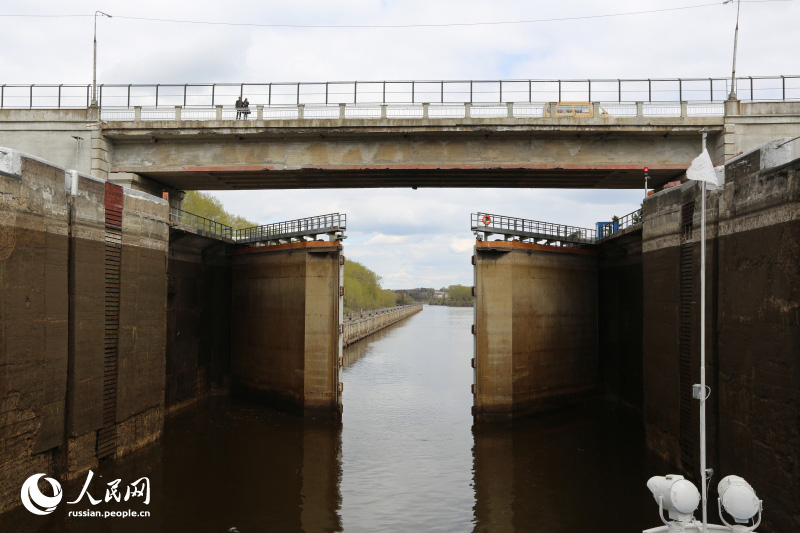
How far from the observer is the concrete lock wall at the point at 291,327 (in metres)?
24.9

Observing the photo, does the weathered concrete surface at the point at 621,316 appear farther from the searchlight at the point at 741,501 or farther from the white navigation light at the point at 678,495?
the searchlight at the point at 741,501

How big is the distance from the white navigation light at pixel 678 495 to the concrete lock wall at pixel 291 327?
16.7 meters

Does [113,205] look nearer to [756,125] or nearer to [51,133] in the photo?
[51,133]

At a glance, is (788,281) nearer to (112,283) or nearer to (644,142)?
(644,142)

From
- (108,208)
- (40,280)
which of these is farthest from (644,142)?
(40,280)

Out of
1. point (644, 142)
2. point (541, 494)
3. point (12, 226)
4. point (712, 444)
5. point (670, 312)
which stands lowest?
point (541, 494)

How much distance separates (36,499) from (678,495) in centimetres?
1447

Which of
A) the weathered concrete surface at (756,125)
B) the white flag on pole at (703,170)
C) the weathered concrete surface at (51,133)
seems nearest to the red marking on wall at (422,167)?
the weathered concrete surface at (51,133)

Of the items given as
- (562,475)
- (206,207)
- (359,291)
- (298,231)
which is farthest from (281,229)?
(359,291)

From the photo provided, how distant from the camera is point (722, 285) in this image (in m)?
14.0

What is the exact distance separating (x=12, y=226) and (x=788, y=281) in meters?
17.0

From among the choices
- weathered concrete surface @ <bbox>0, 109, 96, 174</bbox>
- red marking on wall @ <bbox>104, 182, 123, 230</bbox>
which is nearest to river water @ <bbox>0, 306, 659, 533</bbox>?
red marking on wall @ <bbox>104, 182, 123, 230</bbox>

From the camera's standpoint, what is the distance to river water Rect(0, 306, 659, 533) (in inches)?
573

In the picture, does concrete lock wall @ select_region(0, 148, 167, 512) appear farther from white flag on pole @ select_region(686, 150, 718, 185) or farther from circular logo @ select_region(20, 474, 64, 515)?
white flag on pole @ select_region(686, 150, 718, 185)
